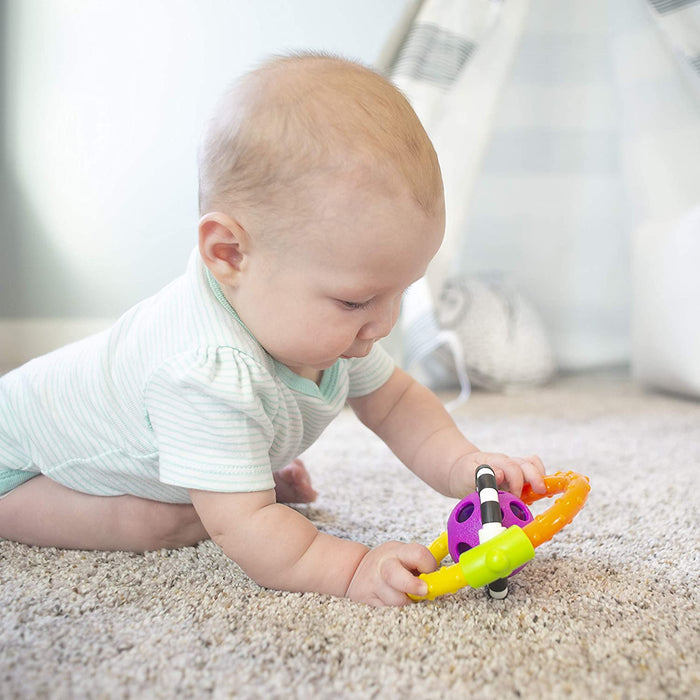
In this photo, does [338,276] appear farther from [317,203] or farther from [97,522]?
[97,522]

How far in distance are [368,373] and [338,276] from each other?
247mm

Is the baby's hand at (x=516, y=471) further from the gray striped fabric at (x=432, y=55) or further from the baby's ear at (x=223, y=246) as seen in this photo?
the gray striped fabric at (x=432, y=55)

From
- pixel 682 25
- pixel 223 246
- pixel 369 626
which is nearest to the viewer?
pixel 369 626

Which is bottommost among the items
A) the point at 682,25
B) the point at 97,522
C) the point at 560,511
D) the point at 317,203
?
the point at 97,522

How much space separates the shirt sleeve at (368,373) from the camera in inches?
32.9

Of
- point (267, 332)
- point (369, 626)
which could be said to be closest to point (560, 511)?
point (369, 626)

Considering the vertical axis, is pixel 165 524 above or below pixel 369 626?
below

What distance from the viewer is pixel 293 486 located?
86 cm

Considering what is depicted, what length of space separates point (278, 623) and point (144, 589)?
0.45 ft

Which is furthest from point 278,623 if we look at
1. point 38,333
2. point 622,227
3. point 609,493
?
point 622,227

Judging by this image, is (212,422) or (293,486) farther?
(293,486)

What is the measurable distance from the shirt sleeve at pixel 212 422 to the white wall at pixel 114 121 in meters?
1.18

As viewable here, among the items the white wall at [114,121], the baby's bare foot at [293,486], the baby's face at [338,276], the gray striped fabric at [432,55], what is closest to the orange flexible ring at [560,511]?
the baby's face at [338,276]

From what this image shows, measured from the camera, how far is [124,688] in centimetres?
46
